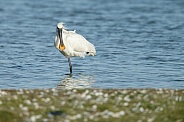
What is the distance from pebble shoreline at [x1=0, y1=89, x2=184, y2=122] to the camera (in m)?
11.4

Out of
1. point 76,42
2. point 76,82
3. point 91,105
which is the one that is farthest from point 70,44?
point 91,105

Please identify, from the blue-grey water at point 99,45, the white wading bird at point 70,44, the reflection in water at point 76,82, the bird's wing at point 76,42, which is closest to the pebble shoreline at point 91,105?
the reflection in water at point 76,82

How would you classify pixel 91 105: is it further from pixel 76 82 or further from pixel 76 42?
pixel 76 42

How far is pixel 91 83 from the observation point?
1817 centimetres

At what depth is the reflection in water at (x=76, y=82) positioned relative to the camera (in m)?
17.8

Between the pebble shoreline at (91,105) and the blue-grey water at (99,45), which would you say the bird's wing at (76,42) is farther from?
the pebble shoreline at (91,105)

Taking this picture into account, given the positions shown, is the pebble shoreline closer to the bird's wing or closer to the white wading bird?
the white wading bird

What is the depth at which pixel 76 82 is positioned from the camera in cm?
1869

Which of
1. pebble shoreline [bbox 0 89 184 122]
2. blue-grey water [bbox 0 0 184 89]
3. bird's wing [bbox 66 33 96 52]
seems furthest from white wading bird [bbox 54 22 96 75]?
pebble shoreline [bbox 0 89 184 122]

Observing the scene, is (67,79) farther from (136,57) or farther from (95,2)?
(95,2)

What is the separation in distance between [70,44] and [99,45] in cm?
587

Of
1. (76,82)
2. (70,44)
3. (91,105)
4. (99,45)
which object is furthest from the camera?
(99,45)

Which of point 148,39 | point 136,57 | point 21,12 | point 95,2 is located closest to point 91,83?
point 136,57

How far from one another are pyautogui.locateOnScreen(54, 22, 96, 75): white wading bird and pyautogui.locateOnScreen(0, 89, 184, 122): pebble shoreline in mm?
6841
